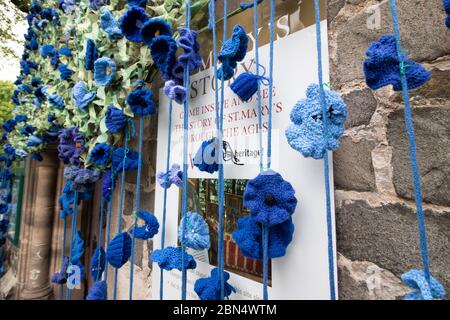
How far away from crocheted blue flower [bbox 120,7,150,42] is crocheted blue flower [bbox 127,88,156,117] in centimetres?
18

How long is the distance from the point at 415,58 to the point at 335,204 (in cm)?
37

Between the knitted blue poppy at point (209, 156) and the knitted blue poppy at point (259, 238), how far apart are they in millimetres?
195

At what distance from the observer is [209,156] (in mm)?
748

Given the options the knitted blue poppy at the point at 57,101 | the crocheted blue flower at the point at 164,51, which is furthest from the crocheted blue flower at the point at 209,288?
the knitted blue poppy at the point at 57,101

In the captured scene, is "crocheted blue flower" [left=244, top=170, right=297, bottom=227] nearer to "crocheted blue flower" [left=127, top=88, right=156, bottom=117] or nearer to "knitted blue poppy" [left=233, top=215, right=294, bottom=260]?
"knitted blue poppy" [left=233, top=215, right=294, bottom=260]

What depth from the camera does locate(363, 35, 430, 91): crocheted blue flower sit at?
454mm

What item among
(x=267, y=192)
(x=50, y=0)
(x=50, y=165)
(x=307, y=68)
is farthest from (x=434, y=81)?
(x=50, y=165)

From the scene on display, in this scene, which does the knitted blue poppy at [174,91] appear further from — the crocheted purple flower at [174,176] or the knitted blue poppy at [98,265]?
the knitted blue poppy at [98,265]

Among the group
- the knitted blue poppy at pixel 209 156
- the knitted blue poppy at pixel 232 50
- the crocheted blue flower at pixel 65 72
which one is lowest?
the knitted blue poppy at pixel 209 156

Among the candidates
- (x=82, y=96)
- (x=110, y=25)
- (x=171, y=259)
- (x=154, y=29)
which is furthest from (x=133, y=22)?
(x=171, y=259)

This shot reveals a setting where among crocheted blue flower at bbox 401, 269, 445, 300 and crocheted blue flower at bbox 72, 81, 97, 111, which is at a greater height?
crocheted blue flower at bbox 72, 81, 97, 111

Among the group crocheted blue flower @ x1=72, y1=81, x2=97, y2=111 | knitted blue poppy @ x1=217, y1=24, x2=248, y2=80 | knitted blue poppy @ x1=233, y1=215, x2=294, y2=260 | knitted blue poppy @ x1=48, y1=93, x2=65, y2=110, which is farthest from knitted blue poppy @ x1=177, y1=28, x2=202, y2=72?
knitted blue poppy @ x1=48, y1=93, x2=65, y2=110

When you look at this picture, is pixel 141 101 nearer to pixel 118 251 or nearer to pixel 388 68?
pixel 118 251

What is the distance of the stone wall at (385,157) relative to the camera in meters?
0.55
